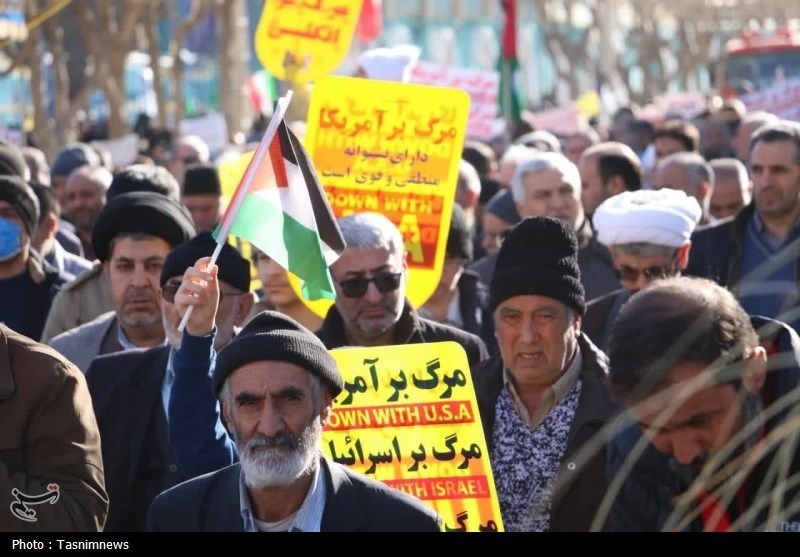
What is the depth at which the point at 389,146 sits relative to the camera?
8305mm

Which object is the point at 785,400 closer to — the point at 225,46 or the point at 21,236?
the point at 21,236

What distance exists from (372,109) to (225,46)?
67.0 ft

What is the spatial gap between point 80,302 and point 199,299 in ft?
8.21

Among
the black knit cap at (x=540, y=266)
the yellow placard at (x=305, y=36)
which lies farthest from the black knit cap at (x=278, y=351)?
the yellow placard at (x=305, y=36)

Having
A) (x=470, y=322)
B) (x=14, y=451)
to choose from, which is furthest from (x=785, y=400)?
(x=470, y=322)

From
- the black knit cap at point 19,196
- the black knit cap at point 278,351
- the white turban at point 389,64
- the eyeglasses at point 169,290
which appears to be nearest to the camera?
the black knit cap at point 278,351

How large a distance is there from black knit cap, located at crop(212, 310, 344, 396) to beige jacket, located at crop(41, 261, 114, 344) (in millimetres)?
2961

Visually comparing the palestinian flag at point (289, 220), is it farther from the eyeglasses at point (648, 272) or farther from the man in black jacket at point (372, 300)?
the eyeglasses at point (648, 272)

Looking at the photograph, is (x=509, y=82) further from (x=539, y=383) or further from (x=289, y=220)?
(x=539, y=383)

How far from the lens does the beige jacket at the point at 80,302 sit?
762cm

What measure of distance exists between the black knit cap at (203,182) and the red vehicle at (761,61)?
2406 cm

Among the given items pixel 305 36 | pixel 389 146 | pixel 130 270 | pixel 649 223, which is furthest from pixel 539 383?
pixel 305 36

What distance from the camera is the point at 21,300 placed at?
798 cm
